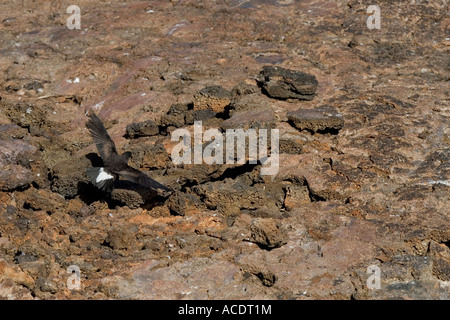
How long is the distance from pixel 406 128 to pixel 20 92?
450 centimetres

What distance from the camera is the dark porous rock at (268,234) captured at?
5750 mm

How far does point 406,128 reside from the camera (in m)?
7.19

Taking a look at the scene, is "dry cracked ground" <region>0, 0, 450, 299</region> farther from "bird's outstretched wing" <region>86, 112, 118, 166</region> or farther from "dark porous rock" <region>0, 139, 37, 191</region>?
"bird's outstretched wing" <region>86, 112, 118, 166</region>

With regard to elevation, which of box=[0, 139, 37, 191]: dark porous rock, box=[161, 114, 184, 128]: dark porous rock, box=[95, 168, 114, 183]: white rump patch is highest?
box=[161, 114, 184, 128]: dark porous rock

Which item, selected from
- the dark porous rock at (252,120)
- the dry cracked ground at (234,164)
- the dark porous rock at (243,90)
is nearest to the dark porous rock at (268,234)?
the dry cracked ground at (234,164)

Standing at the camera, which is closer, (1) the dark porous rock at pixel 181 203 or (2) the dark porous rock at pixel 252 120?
(1) the dark porous rock at pixel 181 203

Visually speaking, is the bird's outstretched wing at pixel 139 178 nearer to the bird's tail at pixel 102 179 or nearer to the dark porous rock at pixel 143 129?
the bird's tail at pixel 102 179

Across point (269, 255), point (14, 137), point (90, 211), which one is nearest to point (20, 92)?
point (14, 137)

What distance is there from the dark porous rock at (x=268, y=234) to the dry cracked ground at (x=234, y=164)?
16 millimetres

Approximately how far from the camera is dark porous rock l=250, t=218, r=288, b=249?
5.75 m

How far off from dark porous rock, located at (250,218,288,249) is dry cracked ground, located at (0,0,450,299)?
0.02 m

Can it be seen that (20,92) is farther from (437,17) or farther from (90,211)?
(437,17)

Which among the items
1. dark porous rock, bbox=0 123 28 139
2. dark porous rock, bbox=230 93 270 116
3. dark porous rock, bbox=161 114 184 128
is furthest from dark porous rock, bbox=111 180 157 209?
dark porous rock, bbox=0 123 28 139

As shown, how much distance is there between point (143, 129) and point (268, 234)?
2.11m
